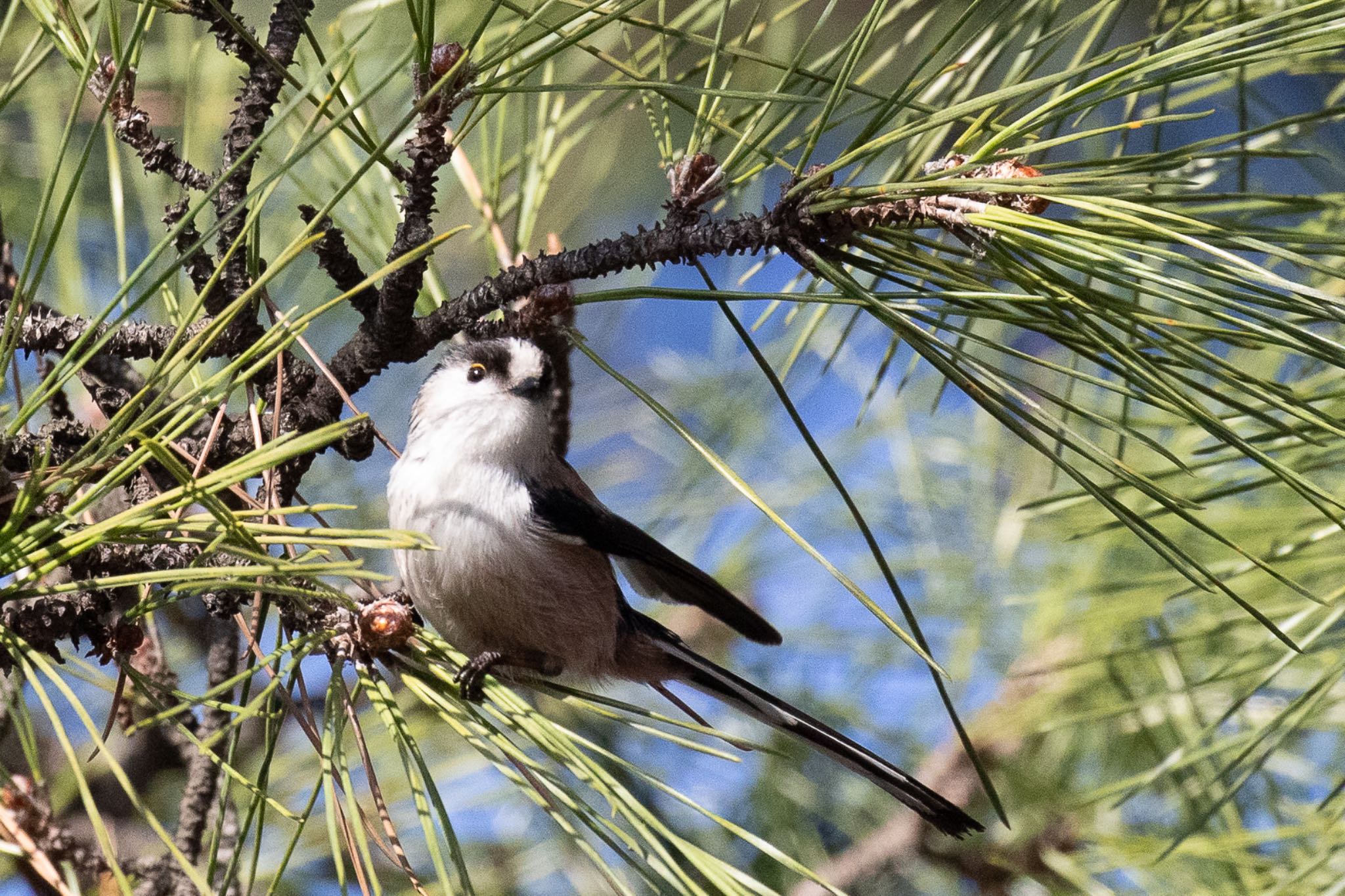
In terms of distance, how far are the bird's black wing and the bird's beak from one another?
12cm

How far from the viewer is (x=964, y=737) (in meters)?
0.89

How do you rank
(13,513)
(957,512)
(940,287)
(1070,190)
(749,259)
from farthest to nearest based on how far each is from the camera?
(749,259) → (957,512) → (940,287) → (1070,190) → (13,513)

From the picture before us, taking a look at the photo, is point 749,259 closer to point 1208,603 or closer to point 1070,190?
point 1208,603

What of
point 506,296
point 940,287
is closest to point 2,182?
point 506,296

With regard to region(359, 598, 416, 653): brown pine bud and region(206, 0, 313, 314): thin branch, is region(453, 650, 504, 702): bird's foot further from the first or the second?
region(206, 0, 313, 314): thin branch

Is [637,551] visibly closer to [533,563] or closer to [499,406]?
[533,563]

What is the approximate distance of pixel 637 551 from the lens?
60.1 inches

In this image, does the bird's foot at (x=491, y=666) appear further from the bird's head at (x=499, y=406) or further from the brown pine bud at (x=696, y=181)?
the brown pine bud at (x=696, y=181)

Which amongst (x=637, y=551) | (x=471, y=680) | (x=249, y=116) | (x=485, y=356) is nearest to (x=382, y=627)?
(x=471, y=680)

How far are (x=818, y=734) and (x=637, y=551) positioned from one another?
1.06ft

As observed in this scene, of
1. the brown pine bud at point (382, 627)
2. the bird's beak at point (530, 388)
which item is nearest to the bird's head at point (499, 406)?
the bird's beak at point (530, 388)

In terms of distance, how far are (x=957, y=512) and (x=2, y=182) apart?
167cm

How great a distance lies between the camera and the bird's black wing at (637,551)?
1453 mm

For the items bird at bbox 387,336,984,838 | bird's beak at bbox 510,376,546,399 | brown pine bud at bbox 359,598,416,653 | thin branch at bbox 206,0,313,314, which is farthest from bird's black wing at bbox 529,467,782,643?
thin branch at bbox 206,0,313,314
